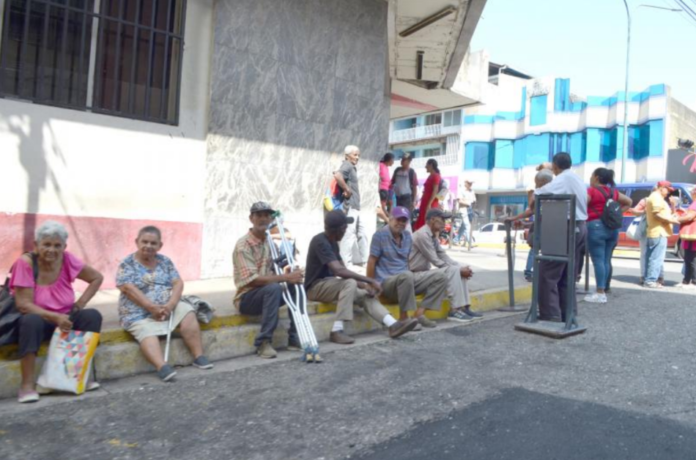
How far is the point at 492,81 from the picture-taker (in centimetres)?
3897

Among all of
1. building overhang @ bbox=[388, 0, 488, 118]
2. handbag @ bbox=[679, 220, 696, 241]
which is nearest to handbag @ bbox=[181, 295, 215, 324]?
building overhang @ bbox=[388, 0, 488, 118]

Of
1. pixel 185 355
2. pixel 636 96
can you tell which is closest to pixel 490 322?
pixel 185 355

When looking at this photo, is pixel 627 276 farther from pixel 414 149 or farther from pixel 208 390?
pixel 414 149

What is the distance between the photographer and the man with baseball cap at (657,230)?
29.2ft

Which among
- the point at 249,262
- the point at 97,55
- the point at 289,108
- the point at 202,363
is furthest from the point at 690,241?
the point at 97,55

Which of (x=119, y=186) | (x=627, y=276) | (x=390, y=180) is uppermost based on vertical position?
(x=390, y=180)

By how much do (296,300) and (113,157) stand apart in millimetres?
2576

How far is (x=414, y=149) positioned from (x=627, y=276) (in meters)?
36.8

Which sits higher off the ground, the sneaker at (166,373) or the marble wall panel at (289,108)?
the marble wall panel at (289,108)

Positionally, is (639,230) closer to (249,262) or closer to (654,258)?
(654,258)

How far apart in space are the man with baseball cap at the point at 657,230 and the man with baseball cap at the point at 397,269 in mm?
4555

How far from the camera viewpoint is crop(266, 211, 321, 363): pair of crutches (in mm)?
4836

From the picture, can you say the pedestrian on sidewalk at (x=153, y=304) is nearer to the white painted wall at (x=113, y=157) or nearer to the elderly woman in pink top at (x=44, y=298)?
the elderly woman in pink top at (x=44, y=298)

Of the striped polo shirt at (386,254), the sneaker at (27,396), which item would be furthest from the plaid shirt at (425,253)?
the sneaker at (27,396)
